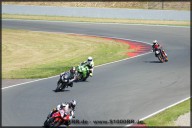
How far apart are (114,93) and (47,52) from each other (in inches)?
620

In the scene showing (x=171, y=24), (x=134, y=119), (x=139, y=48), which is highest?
(x=171, y=24)

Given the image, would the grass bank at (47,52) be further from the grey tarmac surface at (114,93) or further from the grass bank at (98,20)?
the grass bank at (98,20)

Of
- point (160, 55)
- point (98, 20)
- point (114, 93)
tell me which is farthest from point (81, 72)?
point (98, 20)

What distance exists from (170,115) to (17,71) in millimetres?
12457

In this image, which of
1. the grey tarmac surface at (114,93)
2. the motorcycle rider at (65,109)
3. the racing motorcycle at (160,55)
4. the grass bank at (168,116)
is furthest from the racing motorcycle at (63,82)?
the racing motorcycle at (160,55)

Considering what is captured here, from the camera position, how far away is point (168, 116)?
51.0 ft

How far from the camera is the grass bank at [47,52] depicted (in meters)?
26.4

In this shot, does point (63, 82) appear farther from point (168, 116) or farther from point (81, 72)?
point (168, 116)

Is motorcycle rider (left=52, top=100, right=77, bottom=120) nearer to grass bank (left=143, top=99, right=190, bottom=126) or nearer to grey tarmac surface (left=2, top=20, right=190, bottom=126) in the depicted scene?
grey tarmac surface (left=2, top=20, right=190, bottom=126)

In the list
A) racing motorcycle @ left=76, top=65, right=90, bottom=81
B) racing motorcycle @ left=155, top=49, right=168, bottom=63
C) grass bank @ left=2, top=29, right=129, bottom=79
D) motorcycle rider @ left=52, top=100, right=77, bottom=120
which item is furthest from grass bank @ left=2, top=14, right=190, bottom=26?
motorcycle rider @ left=52, top=100, right=77, bottom=120

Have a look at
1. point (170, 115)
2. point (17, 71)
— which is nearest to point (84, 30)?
point (17, 71)

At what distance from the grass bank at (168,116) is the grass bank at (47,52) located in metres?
9.05

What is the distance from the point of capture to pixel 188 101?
18203mm

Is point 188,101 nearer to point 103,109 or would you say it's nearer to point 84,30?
point 103,109
